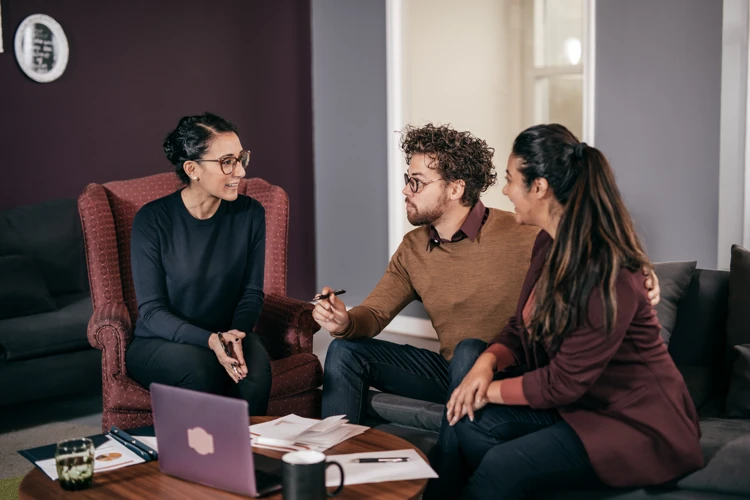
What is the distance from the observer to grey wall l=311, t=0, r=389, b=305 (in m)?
4.94

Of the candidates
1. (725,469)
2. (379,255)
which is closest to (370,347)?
(725,469)

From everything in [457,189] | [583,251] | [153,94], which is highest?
[153,94]

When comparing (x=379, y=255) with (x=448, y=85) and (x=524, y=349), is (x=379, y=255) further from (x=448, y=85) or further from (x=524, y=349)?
(x=524, y=349)

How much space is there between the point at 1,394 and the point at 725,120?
3130 mm

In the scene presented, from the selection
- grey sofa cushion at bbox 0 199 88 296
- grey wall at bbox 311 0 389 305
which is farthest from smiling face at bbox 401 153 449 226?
grey wall at bbox 311 0 389 305

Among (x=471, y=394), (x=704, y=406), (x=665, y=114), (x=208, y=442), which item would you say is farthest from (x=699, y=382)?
(x=665, y=114)

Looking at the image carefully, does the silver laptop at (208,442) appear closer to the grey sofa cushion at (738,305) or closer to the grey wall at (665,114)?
the grey sofa cushion at (738,305)

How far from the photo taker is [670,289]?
2410mm

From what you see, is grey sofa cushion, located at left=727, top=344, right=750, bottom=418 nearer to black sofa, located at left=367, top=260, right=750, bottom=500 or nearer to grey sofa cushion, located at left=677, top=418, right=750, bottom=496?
black sofa, located at left=367, top=260, right=750, bottom=500

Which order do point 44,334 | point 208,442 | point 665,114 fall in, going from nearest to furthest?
point 208,442 < point 44,334 < point 665,114

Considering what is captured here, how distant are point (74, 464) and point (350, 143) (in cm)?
372

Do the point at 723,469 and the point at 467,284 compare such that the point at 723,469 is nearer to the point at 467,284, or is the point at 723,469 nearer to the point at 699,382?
the point at 699,382

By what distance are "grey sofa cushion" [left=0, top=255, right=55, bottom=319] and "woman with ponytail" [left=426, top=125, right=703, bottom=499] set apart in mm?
2409

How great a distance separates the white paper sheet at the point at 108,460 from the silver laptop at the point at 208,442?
0.38ft
